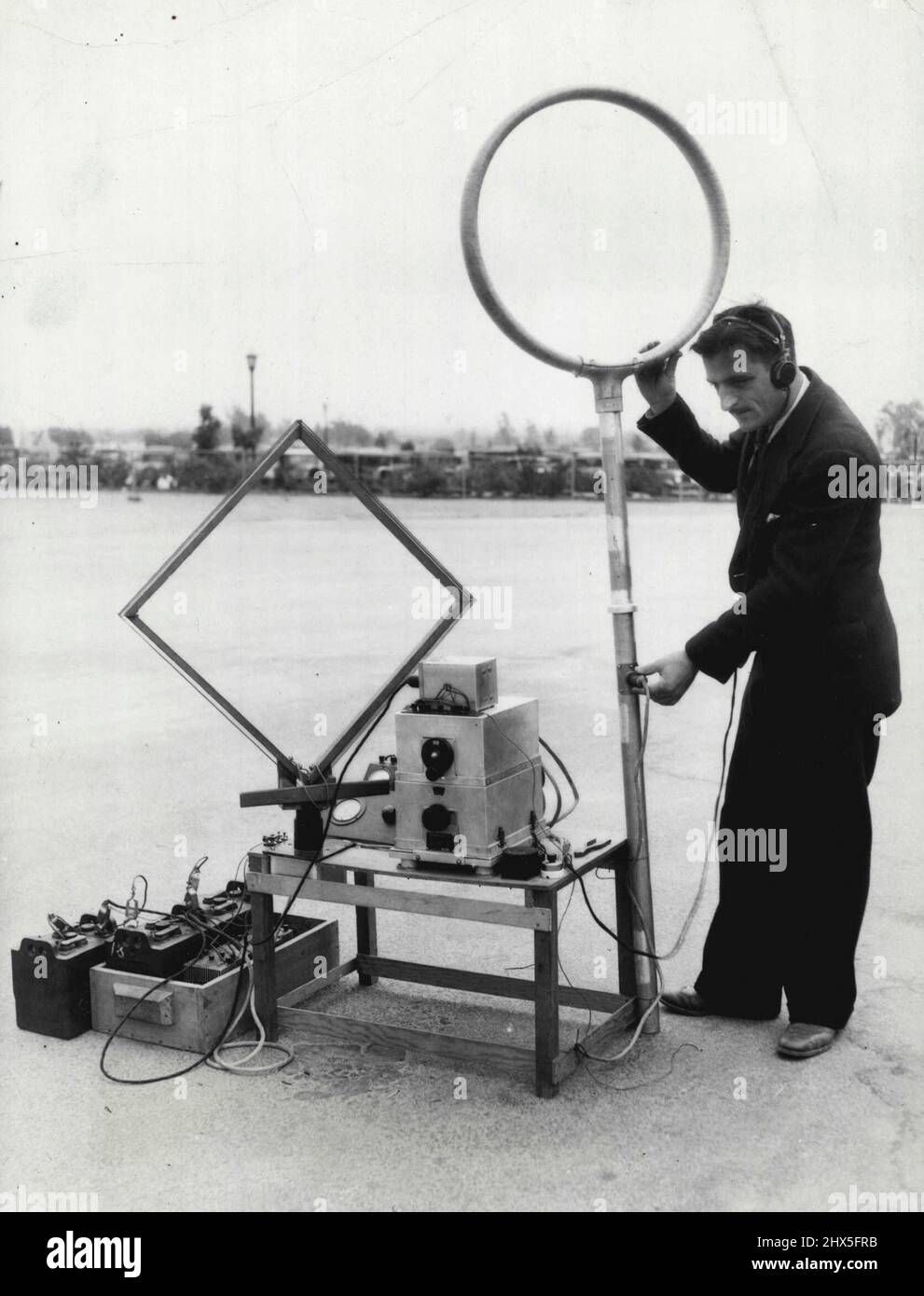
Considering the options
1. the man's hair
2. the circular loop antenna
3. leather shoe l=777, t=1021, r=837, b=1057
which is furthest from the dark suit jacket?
leather shoe l=777, t=1021, r=837, b=1057

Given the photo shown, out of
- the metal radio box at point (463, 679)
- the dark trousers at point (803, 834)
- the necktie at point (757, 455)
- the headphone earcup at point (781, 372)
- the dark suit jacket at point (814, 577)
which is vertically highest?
the headphone earcup at point (781, 372)

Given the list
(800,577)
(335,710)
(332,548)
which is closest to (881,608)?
(800,577)

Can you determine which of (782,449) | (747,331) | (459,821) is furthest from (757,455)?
(459,821)

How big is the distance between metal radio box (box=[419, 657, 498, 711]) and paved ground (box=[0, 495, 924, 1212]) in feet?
3.27

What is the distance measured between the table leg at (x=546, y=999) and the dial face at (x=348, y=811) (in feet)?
1.99

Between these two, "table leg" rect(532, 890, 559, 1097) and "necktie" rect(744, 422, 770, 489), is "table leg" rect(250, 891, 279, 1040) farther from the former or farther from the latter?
"necktie" rect(744, 422, 770, 489)

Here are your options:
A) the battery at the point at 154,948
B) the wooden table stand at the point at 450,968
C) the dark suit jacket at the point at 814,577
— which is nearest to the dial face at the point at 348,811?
the wooden table stand at the point at 450,968

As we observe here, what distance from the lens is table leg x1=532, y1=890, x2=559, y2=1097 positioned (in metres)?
2.87

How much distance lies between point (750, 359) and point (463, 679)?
110 centimetres

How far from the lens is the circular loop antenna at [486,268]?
2.91m

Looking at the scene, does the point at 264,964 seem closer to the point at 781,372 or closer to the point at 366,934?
the point at 366,934

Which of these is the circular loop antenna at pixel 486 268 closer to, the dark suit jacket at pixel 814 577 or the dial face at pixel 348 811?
the dark suit jacket at pixel 814 577

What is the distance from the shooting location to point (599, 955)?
3.90m
